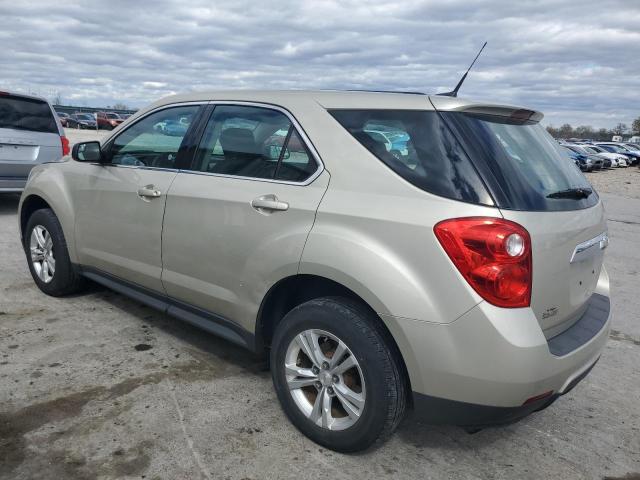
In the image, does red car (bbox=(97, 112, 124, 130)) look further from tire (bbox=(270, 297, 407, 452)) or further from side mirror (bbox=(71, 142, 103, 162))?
tire (bbox=(270, 297, 407, 452))

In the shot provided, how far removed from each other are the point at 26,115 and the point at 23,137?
1.17ft

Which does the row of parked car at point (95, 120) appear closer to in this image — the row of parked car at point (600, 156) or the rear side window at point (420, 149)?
the row of parked car at point (600, 156)

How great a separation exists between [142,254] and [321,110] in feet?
5.35

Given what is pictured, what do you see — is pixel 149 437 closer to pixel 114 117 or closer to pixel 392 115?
pixel 392 115

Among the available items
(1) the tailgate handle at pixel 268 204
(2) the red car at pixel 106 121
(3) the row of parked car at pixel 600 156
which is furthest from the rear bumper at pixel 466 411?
(2) the red car at pixel 106 121

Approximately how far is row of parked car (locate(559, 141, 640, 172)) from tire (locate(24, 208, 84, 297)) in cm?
2693

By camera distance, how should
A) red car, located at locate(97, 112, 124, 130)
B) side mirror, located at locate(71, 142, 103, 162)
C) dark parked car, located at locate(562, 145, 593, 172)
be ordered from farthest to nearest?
red car, located at locate(97, 112, 124, 130) < dark parked car, located at locate(562, 145, 593, 172) < side mirror, located at locate(71, 142, 103, 162)

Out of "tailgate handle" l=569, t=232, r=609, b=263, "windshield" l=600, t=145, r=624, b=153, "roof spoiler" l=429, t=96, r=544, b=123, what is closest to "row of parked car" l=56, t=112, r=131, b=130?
"windshield" l=600, t=145, r=624, b=153

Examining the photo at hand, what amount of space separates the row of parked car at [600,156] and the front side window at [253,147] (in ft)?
89.0

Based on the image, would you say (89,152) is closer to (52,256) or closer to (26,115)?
(52,256)

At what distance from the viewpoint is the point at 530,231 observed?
91.0 inches

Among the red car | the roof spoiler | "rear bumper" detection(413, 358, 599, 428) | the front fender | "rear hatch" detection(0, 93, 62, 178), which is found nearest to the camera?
"rear bumper" detection(413, 358, 599, 428)

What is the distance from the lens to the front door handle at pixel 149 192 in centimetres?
354

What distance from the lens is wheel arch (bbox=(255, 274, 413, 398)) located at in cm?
249
